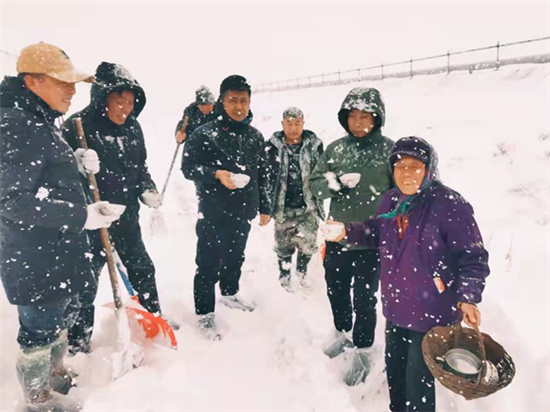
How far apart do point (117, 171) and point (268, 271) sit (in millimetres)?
2557

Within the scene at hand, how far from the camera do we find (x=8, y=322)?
3174 mm

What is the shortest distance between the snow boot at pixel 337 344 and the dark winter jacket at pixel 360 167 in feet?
3.54

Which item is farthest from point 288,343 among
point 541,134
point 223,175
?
point 541,134

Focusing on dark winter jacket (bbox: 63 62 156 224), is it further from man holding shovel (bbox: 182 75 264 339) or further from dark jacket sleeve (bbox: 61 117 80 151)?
man holding shovel (bbox: 182 75 264 339)

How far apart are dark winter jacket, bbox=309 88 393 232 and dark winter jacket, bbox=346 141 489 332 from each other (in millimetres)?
588

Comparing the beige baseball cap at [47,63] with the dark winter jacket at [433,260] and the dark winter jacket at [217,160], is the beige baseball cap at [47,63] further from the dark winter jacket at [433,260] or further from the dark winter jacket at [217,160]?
the dark winter jacket at [433,260]

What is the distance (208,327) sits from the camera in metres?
3.40

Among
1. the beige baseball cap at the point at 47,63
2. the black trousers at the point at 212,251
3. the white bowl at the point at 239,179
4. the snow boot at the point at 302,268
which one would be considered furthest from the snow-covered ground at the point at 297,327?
the beige baseball cap at the point at 47,63

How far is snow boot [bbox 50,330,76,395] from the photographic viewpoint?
2.44 meters

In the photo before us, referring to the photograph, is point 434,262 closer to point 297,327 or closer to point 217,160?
point 297,327

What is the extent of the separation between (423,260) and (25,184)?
7.38 feet

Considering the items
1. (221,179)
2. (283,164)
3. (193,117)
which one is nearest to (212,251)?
(221,179)

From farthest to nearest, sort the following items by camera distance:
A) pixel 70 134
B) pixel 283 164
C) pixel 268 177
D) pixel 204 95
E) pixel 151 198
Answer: pixel 204 95 → pixel 283 164 → pixel 268 177 → pixel 151 198 → pixel 70 134

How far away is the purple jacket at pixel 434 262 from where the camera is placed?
190cm
